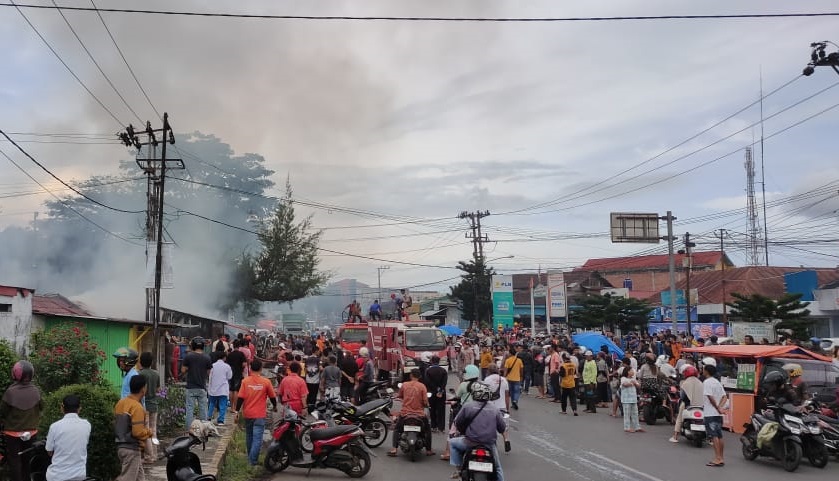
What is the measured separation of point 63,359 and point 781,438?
11.4m

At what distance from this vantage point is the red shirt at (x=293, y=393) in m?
11.5

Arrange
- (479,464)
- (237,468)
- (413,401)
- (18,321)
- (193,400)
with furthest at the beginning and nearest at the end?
(18,321) < (193,400) < (413,401) < (237,468) < (479,464)

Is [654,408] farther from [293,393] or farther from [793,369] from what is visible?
[293,393]

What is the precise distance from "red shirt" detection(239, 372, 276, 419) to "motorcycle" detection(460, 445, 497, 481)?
362cm

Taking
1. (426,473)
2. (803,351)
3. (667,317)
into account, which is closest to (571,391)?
(803,351)

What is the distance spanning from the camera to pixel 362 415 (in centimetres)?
1204

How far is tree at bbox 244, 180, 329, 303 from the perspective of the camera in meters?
46.0

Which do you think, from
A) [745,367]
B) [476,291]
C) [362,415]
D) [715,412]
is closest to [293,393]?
[362,415]

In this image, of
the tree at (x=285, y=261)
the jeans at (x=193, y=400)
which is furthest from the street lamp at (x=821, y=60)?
the tree at (x=285, y=261)

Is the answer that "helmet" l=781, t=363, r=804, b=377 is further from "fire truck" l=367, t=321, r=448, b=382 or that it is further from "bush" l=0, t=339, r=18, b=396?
"bush" l=0, t=339, r=18, b=396

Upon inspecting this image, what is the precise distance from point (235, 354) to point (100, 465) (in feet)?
24.7

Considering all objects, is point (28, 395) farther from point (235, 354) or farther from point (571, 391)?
point (571, 391)

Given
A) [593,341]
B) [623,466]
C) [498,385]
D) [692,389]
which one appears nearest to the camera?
[623,466]

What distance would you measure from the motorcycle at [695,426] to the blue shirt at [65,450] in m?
10.7
